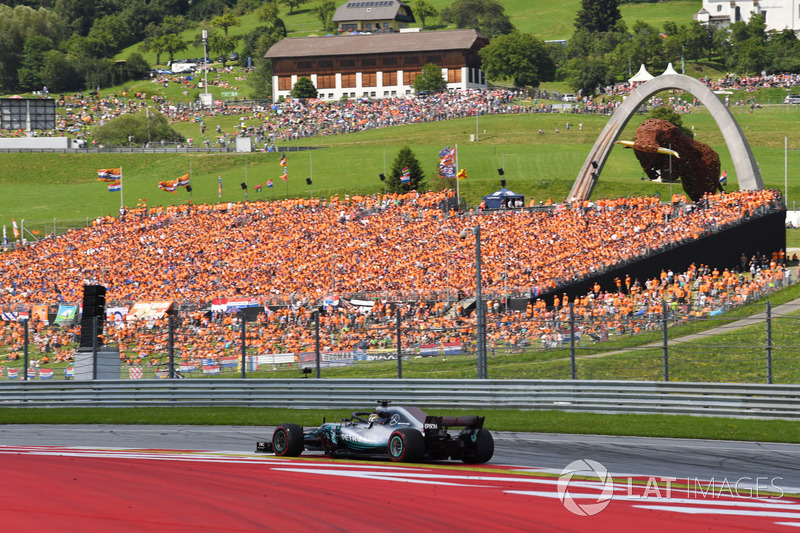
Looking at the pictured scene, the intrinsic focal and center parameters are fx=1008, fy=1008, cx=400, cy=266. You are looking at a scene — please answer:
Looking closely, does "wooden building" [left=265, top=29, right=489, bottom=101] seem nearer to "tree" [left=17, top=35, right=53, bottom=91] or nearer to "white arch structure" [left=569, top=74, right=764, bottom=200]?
"tree" [left=17, top=35, right=53, bottom=91]

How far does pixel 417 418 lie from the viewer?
15.3m

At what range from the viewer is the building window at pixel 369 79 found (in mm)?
133125

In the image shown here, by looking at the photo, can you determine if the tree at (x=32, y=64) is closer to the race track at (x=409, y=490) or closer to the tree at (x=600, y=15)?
the tree at (x=600, y=15)

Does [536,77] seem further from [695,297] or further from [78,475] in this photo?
[78,475]

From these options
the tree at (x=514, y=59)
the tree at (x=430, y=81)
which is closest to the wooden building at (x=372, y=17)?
the tree at (x=514, y=59)

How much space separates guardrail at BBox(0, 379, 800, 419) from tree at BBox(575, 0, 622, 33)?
154647 mm

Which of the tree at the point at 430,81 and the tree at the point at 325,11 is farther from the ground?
the tree at the point at 325,11

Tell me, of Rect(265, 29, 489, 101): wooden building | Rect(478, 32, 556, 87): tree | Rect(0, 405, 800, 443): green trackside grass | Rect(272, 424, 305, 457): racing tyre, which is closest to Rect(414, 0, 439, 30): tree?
Rect(265, 29, 489, 101): wooden building

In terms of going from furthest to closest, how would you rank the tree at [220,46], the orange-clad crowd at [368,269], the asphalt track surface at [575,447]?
the tree at [220,46], the orange-clad crowd at [368,269], the asphalt track surface at [575,447]

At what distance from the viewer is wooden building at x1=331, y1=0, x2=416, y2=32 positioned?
6501 inches

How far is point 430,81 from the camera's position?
124375 millimetres

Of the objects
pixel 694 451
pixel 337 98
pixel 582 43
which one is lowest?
pixel 694 451

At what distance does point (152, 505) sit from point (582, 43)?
492 ft

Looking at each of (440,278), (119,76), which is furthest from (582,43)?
(440,278)
